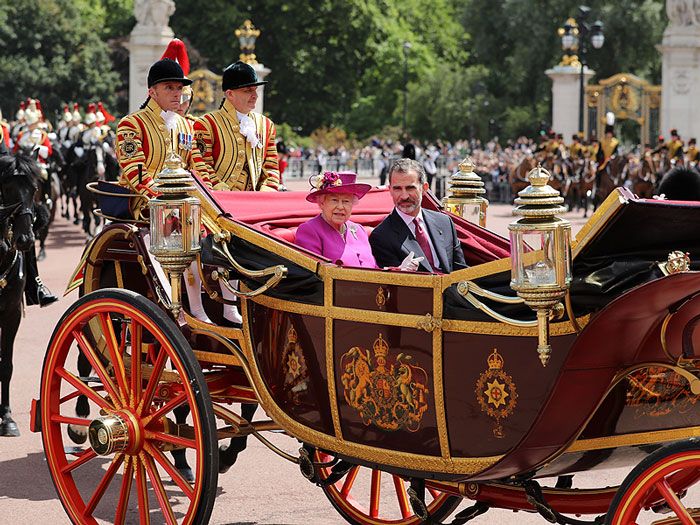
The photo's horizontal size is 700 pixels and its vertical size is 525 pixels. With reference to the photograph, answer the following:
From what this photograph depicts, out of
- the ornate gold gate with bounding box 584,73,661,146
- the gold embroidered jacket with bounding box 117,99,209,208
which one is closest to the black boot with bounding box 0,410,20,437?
the gold embroidered jacket with bounding box 117,99,209,208

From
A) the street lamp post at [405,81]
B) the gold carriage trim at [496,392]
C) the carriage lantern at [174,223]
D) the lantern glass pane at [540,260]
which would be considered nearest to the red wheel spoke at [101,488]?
the carriage lantern at [174,223]

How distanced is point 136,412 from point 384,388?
4.16 feet

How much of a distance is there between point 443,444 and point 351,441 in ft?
1.43

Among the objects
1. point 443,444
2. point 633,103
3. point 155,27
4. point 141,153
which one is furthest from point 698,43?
point 443,444

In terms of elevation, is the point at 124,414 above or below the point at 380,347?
below

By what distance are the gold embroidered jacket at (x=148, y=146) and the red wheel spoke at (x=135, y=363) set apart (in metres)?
1.57

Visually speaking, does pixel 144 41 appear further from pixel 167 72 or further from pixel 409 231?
pixel 409 231

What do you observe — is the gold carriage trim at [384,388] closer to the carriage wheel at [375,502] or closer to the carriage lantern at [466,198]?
the carriage wheel at [375,502]

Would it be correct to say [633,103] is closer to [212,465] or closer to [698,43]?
[698,43]

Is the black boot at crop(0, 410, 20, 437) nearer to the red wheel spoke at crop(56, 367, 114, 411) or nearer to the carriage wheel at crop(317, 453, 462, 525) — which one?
the red wheel spoke at crop(56, 367, 114, 411)

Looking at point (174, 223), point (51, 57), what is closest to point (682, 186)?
point (174, 223)

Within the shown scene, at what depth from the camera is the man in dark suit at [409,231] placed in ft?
17.4

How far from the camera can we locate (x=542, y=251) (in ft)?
13.3

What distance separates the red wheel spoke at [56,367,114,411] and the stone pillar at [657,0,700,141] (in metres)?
31.0
